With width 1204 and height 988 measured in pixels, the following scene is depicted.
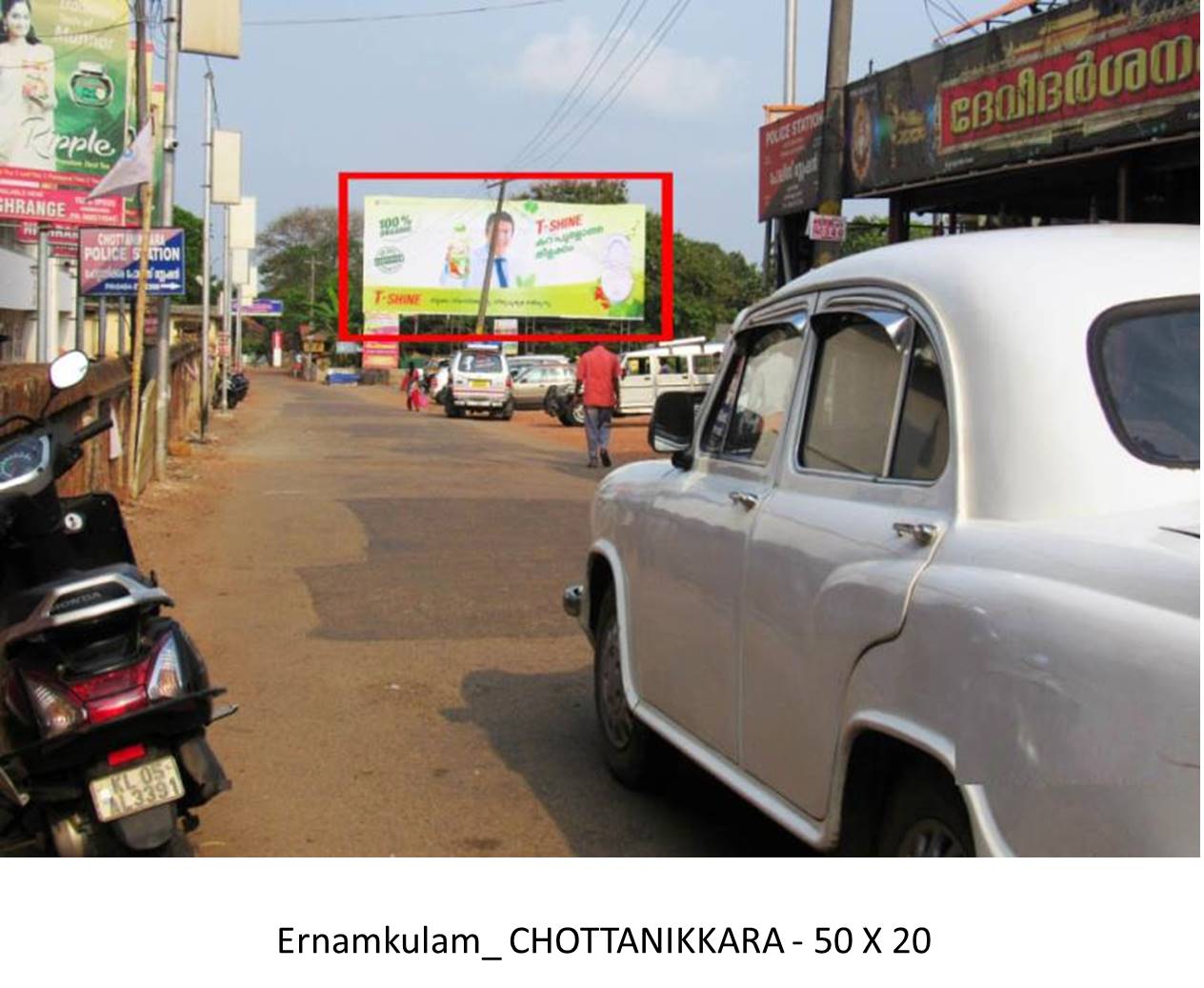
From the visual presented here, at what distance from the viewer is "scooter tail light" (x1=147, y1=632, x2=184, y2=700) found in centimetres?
405

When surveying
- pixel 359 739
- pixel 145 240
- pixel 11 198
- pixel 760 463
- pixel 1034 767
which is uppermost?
pixel 11 198

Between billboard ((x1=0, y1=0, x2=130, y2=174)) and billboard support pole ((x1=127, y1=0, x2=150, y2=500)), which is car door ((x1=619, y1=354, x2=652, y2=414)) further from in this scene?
billboard support pole ((x1=127, y1=0, x2=150, y2=500))

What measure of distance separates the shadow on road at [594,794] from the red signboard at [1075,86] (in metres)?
7.69

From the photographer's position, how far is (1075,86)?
13.6 metres

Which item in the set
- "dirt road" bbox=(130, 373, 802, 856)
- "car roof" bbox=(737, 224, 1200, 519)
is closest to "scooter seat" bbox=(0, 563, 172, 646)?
"dirt road" bbox=(130, 373, 802, 856)

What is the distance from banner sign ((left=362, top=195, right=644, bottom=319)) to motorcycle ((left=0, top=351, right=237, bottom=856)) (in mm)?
49916

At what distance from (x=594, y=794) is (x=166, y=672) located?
200 centimetres

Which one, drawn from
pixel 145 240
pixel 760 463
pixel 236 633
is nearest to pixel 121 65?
pixel 145 240

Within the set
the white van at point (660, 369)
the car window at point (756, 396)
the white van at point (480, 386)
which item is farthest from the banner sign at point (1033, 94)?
the white van at point (480, 386)

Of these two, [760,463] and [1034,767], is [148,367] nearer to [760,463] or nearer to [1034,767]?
[760,463]

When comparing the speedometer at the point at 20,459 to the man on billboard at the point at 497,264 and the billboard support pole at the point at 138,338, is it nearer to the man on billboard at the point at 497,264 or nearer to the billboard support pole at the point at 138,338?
the billboard support pole at the point at 138,338

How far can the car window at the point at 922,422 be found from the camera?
3322 millimetres

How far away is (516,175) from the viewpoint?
4431cm

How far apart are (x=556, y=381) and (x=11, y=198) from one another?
861 inches
